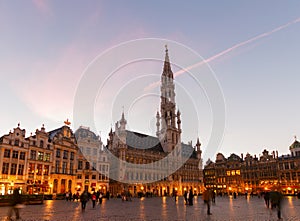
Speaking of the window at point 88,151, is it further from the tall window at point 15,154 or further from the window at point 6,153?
the window at point 6,153

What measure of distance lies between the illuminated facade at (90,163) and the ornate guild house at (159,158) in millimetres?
8814

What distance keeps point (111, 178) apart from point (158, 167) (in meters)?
18.0

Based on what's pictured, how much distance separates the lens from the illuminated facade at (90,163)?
203ft

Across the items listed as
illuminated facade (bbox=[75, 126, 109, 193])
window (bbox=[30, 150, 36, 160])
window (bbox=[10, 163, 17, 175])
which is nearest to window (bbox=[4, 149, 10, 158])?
window (bbox=[10, 163, 17, 175])

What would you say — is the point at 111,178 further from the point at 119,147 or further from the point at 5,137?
the point at 5,137

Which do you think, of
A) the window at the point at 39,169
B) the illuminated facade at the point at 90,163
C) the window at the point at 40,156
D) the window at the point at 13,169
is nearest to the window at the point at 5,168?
the window at the point at 13,169

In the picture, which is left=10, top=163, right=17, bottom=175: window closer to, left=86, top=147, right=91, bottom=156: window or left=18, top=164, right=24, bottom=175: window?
left=18, top=164, right=24, bottom=175: window

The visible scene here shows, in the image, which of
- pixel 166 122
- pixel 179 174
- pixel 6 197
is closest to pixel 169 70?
pixel 166 122

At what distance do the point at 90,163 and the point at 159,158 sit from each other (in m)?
30.7

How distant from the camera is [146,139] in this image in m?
91.4

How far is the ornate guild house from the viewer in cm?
7612

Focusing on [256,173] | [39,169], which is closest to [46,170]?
[39,169]

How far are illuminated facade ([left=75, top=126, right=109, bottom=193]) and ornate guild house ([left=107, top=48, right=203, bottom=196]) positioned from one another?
28.9 ft

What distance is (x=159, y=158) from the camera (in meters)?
88.7
